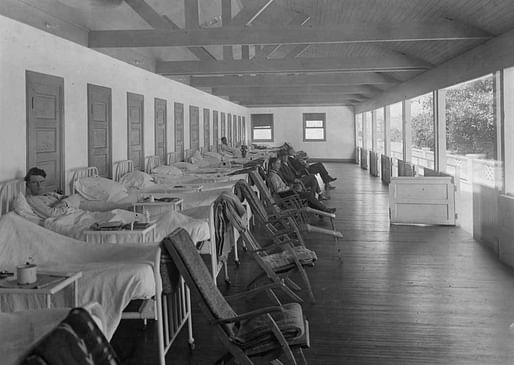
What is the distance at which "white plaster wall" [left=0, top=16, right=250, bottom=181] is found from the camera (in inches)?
178

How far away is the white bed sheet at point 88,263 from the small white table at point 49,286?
0.19m

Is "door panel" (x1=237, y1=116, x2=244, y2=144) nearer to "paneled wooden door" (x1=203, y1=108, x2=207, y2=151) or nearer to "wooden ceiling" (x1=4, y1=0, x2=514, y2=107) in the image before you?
"paneled wooden door" (x1=203, y1=108, x2=207, y2=151)

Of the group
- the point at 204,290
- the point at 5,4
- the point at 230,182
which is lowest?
the point at 204,290

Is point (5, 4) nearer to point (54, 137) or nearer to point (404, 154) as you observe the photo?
point (54, 137)

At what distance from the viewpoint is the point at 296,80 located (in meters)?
11.3

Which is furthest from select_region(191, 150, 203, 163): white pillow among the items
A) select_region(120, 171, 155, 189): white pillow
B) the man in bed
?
the man in bed

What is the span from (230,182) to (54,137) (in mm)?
2448

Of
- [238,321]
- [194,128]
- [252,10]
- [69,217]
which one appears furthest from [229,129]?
[238,321]

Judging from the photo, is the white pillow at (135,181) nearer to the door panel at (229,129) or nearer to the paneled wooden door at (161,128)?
the paneled wooden door at (161,128)

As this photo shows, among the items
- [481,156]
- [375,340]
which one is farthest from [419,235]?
[375,340]

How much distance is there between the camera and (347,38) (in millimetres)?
6000

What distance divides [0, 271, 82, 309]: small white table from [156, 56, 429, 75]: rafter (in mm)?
6514

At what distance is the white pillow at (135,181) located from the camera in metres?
6.73

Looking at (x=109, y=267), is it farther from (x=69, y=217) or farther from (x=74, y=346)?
(x=69, y=217)
